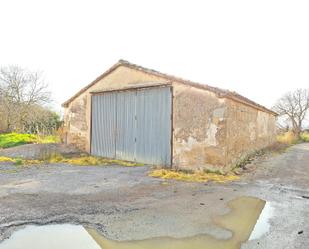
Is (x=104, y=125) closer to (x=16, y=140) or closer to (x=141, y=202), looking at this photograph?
(x=141, y=202)

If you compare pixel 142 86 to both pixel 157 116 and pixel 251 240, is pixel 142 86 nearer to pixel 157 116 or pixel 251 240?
pixel 157 116

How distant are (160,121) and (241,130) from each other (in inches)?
121

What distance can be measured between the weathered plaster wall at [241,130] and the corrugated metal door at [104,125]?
484 centimetres

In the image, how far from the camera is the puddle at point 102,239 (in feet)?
11.6

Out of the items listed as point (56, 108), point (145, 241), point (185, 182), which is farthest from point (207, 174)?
point (56, 108)

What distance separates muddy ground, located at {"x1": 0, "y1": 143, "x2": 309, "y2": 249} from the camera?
406 centimetres

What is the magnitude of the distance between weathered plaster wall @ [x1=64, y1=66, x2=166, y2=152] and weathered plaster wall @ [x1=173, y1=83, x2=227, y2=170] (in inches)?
71.4

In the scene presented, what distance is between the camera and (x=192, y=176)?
8055mm

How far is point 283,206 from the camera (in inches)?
212

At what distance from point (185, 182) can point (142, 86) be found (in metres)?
4.31

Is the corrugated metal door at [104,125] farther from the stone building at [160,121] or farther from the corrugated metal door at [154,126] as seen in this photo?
the corrugated metal door at [154,126]

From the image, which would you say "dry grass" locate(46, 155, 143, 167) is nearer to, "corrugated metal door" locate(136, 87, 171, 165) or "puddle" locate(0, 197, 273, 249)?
"corrugated metal door" locate(136, 87, 171, 165)

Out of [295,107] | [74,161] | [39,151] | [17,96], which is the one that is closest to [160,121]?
[74,161]

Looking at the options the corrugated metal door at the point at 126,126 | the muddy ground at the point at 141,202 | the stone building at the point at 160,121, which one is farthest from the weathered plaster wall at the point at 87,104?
the muddy ground at the point at 141,202
